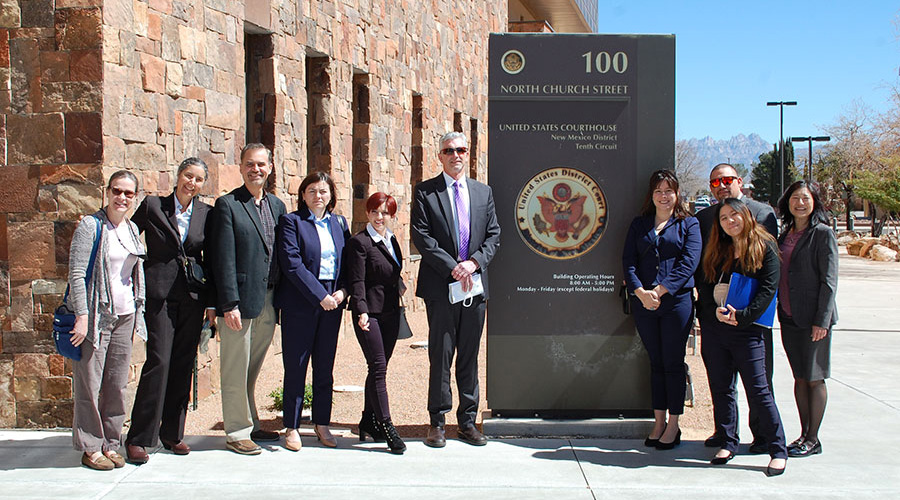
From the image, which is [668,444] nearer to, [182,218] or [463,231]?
[463,231]

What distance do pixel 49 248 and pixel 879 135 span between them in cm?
2431

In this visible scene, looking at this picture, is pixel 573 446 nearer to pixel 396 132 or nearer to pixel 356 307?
pixel 356 307

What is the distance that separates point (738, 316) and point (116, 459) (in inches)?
144

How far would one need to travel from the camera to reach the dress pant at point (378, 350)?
5734mm

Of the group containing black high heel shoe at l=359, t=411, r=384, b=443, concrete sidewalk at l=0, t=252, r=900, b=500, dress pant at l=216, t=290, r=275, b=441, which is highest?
dress pant at l=216, t=290, r=275, b=441

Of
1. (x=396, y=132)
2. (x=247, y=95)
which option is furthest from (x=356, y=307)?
(x=396, y=132)

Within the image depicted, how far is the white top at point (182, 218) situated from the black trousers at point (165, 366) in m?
0.37

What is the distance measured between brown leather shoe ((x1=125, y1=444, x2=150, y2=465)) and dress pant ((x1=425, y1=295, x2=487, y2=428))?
1716 mm

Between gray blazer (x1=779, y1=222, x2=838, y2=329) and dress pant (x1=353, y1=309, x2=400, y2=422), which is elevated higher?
gray blazer (x1=779, y1=222, x2=838, y2=329)

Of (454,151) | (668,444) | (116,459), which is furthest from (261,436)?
(668,444)

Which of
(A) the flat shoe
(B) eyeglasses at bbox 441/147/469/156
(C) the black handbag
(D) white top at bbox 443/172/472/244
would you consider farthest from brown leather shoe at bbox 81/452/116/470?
(B) eyeglasses at bbox 441/147/469/156

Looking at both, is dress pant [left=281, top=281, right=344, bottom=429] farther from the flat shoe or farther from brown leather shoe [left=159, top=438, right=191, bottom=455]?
brown leather shoe [left=159, top=438, right=191, bottom=455]

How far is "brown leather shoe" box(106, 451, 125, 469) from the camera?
533 centimetres

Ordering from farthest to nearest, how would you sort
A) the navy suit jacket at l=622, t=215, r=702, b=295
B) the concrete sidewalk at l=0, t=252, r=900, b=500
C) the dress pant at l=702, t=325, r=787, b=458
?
the navy suit jacket at l=622, t=215, r=702, b=295, the dress pant at l=702, t=325, r=787, b=458, the concrete sidewalk at l=0, t=252, r=900, b=500
